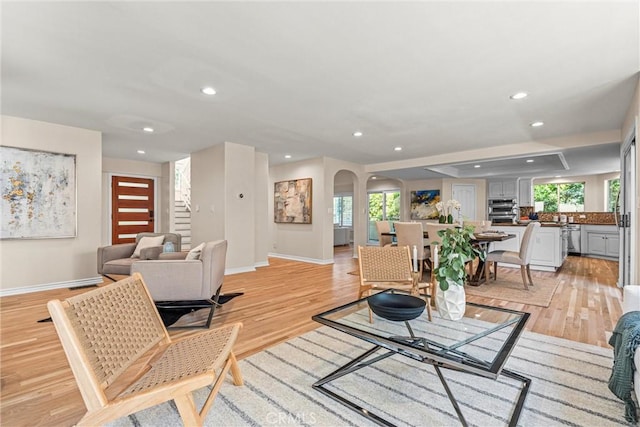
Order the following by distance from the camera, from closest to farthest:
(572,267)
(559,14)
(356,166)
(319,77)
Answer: (559,14), (319,77), (572,267), (356,166)

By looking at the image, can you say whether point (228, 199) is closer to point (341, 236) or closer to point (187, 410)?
point (187, 410)

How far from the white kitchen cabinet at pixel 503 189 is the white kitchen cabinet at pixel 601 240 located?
1.77 meters

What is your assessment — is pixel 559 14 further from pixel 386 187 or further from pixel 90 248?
pixel 386 187

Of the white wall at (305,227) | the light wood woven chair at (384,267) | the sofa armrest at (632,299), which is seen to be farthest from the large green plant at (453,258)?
the white wall at (305,227)

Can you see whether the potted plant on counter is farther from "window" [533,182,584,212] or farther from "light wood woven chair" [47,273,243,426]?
"window" [533,182,584,212]

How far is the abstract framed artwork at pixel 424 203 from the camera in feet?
29.6

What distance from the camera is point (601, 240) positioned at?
708cm

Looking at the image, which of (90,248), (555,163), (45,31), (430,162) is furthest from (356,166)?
(45,31)

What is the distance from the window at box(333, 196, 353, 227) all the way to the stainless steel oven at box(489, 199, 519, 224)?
4.47m

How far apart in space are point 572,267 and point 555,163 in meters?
2.19

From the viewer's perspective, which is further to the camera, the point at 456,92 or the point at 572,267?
the point at 572,267

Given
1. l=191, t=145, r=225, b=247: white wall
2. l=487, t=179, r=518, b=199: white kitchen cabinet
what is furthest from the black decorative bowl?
l=487, t=179, r=518, b=199: white kitchen cabinet

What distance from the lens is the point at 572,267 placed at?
5.91 metres

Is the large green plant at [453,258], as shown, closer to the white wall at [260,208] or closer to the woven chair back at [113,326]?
the woven chair back at [113,326]
